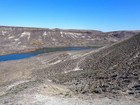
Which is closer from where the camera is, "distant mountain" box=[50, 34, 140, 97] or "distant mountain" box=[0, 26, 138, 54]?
"distant mountain" box=[50, 34, 140, 97]

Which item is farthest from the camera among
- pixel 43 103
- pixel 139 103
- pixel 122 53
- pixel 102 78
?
pixel 122 53

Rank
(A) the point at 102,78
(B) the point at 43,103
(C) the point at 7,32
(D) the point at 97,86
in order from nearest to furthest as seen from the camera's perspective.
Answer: (B) the point at 43,103 < (D) the point at 97,86 < (A) the point at 102,78 < (C) the point at 7,32

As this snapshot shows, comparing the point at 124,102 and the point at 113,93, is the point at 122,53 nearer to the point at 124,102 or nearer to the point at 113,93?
the point at 113,93

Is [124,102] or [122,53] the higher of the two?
[122,53]

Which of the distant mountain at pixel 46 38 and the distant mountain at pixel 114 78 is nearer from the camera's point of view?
the distant mountain at pixel 114 78

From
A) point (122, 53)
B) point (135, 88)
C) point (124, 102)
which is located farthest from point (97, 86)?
point (122, 53)

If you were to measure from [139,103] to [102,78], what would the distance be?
7.39 metres

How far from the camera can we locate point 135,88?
16641 millimetres

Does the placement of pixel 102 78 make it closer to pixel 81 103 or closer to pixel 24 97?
pixel 81 103

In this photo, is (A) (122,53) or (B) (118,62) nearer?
(B) (118,62)

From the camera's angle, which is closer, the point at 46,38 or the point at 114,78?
the point at 114,78

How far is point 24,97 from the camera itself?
1591cm

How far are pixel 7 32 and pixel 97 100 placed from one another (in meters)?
96.1

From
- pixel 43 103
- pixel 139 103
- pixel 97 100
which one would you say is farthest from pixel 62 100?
pixel 139 103
